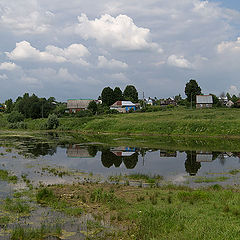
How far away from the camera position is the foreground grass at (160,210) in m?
11.0

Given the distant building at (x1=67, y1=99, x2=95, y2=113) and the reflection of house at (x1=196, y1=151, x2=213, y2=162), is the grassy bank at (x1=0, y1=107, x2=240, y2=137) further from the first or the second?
the distant building at (x1=67, y1=99, x2=95, y2=113)

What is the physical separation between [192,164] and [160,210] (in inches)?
688

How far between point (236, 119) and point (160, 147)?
1008 inches

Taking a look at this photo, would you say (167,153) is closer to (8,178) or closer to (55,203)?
(8,178)

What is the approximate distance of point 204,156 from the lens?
3500 cm

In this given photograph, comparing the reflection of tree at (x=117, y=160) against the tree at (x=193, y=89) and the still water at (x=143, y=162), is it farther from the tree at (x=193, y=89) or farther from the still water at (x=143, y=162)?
the tree at (x=193, y=89)

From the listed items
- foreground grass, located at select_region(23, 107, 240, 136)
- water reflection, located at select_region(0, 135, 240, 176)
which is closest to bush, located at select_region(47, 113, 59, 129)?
foreground grass, located at select_region(23, 107, 240, 136)

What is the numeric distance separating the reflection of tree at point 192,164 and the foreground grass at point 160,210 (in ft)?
24.3

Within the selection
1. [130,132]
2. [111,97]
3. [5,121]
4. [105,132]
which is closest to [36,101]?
[5,121]

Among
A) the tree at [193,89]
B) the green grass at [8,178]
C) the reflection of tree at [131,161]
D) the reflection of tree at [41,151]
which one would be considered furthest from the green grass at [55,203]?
the tree at [193,89]

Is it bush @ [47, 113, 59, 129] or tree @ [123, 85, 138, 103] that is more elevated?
tree @ [123, 85, 138, 103]

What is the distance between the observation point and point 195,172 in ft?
83.7

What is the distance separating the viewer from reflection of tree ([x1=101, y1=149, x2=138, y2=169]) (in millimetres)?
29716

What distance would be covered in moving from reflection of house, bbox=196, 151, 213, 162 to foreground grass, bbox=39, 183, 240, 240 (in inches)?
559
